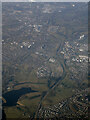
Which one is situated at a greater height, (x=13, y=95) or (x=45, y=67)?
(x=45, y=67)

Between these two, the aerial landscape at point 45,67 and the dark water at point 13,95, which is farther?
the dark water at point 13,95

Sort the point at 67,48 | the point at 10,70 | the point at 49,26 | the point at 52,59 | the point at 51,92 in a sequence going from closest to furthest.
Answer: the point at 51,92 → the point at 10,70 → the point at 52,59 → the point at 67,48 → the point at 49,26

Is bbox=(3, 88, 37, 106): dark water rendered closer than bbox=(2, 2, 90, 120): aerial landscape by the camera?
No

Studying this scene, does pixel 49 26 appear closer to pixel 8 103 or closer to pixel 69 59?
pixel 69 59

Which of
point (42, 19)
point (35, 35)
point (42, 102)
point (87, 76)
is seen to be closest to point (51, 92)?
point (42, 102)

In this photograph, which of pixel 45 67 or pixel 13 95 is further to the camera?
pixel 45 67
